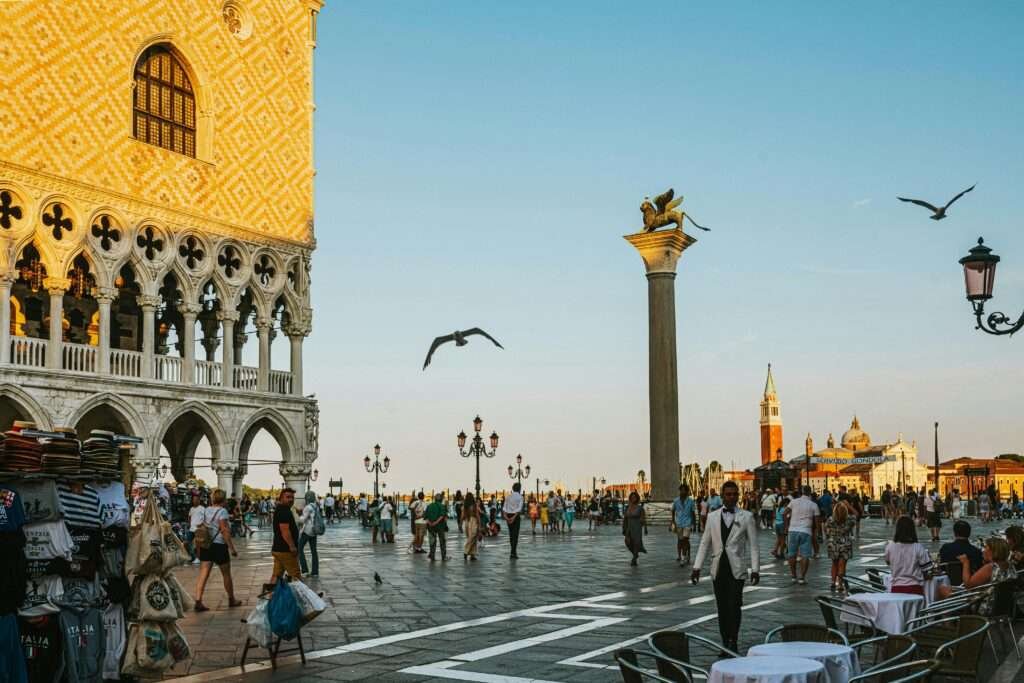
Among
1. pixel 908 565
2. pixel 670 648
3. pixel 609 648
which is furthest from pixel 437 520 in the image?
pixel 670 648

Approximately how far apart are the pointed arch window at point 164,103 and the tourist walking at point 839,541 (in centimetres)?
1928

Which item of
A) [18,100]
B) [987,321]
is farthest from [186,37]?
[987,321]

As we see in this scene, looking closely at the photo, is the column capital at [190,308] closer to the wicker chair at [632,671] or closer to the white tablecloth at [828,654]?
the white tablecloth at [828,654]

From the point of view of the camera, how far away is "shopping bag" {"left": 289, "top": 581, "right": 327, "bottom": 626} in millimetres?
8242

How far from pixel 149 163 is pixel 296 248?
5.04m

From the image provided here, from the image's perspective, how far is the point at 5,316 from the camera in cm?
2266

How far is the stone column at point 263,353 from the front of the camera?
2864 cm

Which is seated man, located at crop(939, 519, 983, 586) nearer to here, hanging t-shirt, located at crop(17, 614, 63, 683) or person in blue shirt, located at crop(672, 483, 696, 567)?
hanging t-shirt, located at crop(17, 614, 63, 683)

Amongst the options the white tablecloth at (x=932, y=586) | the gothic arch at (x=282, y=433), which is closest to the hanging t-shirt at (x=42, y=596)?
the white tablecloth at (x=932, y=586)

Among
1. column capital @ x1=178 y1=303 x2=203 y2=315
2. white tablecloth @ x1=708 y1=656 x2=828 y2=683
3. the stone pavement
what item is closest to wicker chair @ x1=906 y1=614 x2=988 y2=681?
white tablecloth @ x1=708 y1=656 x2=828 y2=683

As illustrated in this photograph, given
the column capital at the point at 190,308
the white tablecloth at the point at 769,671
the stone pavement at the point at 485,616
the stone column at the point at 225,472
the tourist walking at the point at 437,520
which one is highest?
the column capital at the point at 190,308

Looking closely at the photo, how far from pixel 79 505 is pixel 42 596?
24.1 inches

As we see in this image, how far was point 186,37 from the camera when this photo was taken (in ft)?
89.7

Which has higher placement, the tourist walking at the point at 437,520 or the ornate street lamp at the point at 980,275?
the ornate street lamp at the point at 980,275
